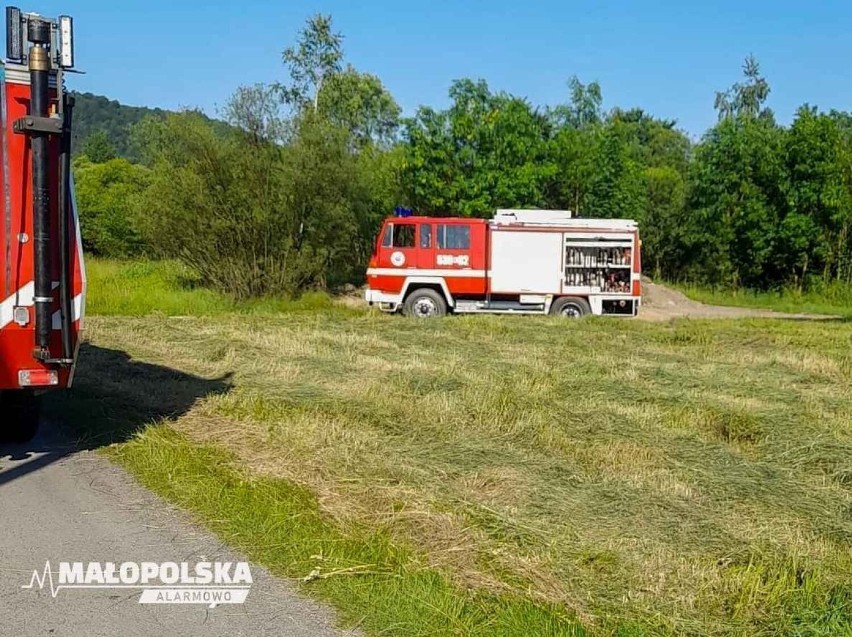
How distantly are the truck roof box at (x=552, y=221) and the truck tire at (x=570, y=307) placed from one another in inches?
74.6

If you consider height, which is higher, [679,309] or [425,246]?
[425,246]

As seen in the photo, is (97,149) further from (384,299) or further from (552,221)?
(552,221)

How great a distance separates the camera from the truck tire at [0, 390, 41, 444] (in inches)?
293

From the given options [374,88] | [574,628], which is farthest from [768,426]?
[374,88]

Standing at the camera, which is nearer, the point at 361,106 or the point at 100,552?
the point at 100,552

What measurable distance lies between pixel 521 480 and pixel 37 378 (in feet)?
12.3

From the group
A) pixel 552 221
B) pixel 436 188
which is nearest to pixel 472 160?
pixel 436 188

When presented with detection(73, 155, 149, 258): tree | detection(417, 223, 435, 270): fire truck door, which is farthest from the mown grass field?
detection(73, 155, 149, 258): tree

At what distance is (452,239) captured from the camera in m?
22.0

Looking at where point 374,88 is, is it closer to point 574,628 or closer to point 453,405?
point 453,405

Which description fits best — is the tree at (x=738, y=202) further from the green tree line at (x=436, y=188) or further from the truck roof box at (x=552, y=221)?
the truck roof box at (x=552, y=221)

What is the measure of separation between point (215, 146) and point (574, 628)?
2194 cm

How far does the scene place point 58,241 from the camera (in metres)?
6.66

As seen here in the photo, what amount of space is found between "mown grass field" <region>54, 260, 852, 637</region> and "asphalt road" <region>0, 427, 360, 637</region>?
214 millimetres
